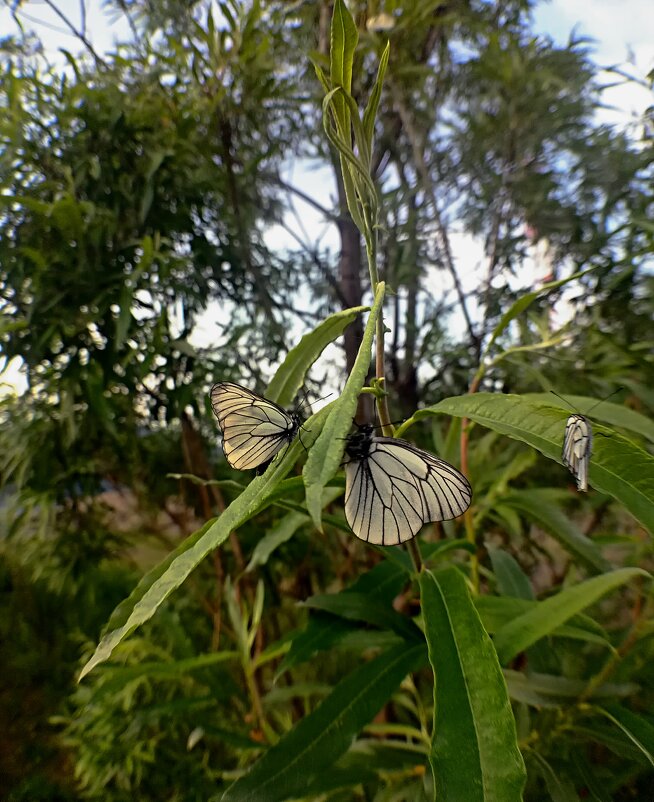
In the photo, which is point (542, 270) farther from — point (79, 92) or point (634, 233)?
point (79, 92)

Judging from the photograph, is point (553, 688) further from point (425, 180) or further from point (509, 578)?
point (425, 180)

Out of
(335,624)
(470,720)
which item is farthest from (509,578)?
(470,720)

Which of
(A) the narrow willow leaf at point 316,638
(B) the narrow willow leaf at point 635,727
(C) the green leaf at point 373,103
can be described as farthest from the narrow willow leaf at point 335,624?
(C) the green leaf at point 373,103

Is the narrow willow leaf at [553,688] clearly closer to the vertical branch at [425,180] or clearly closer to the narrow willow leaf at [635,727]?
the narrow willow leaf at [635,727]

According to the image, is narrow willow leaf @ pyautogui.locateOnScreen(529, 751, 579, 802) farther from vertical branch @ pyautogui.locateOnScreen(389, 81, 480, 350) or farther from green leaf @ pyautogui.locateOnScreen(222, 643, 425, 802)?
vertical branch @ pyautogui.locateOnScreen(389, 81, 480, 350)

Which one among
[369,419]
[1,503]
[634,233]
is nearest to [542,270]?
[634,233]
